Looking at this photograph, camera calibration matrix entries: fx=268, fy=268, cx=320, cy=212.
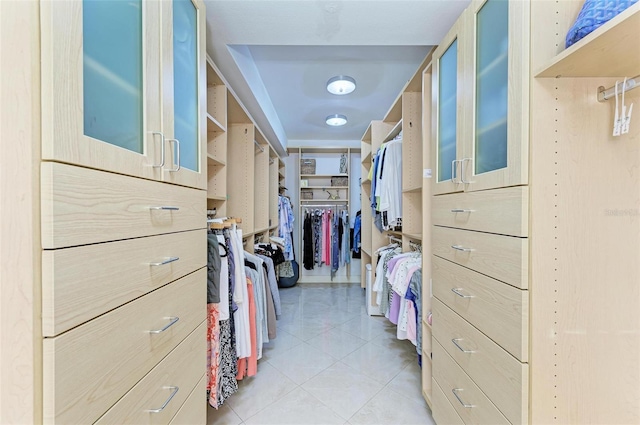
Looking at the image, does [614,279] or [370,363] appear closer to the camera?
[614,279]

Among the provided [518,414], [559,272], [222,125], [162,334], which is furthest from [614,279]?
[222,125]

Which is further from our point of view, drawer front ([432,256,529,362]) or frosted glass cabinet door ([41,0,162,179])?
drawer front ([432,256,529,362])

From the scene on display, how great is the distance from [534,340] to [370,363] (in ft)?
5.12

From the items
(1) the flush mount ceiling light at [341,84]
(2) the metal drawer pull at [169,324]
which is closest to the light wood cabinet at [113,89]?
(2) the metal drawer pull at [169,324]

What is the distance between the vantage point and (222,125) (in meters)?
2.00

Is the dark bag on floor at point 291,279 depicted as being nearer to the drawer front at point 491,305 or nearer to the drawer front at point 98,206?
the drawer front at point 491,305

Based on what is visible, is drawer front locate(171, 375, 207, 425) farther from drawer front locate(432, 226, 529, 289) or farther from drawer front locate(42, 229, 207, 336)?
drawer front locate(432, 226, 529, 289)

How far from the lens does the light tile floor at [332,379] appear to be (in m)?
1.61

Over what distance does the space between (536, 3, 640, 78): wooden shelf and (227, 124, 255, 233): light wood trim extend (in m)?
2.28

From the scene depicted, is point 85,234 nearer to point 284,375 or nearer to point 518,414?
point 518,414

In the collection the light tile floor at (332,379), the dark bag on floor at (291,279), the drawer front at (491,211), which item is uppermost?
the drawer front at (491,211)

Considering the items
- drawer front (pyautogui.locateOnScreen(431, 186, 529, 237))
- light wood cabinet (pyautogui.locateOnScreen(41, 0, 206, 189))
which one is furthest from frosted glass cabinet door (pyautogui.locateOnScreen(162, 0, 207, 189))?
drawer front (pyautogui.locateOnScreen(431, 186, 529, 237))

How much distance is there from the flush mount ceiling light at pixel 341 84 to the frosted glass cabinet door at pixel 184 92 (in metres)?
1.49
